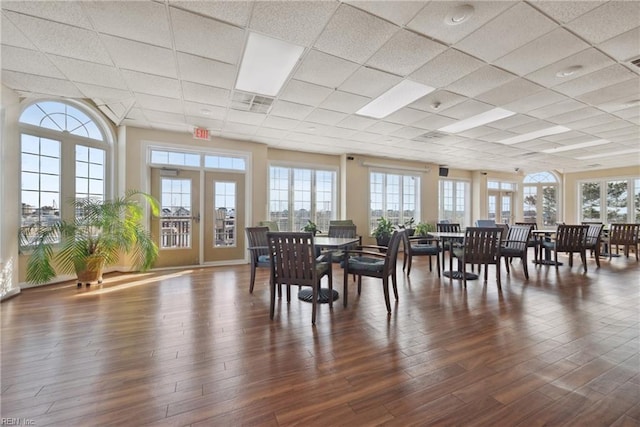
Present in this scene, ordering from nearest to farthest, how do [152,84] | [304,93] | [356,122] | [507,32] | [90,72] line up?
[507,32] < [90,72] < [152,84] < [304,93] < [356,122]

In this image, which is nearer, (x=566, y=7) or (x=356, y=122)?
(x=566, y=7)

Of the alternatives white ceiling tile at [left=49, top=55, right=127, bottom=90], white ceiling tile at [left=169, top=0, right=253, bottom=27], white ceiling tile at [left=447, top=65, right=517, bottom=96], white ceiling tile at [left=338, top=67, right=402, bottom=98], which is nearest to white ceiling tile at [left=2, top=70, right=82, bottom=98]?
white ceiling tile at [left=49, top=55, right=127, bottom=90]

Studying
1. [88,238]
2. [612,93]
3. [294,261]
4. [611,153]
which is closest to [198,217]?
[88,238]

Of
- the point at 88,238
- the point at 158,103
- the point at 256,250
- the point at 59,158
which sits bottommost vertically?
the point at 256,250

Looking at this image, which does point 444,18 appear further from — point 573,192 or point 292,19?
point 573,192

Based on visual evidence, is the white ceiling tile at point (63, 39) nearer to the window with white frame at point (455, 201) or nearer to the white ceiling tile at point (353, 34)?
the white ceiling tile at point (353, 34)

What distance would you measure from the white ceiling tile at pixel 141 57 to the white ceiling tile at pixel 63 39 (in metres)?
0.10

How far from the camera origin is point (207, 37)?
8.19 ft

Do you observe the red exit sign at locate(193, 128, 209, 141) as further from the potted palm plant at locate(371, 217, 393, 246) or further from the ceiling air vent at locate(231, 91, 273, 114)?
the potted palm plant at locate(371, 217, 393, 246)

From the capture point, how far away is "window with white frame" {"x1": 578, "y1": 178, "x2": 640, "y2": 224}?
8.91 meters

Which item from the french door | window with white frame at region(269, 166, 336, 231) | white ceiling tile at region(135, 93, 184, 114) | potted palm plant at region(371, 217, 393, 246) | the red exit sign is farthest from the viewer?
potted palm plant at region(371, 217, 393, 246)

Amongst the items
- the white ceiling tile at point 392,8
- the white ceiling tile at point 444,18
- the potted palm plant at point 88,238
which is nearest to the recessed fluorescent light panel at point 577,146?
the white ceiling tile at point 444,18

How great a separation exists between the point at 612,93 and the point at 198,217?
6.86 m

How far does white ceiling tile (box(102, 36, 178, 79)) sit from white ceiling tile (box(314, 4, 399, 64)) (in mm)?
1592
